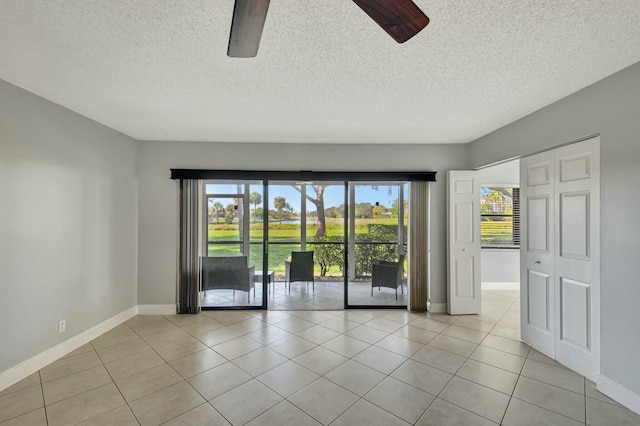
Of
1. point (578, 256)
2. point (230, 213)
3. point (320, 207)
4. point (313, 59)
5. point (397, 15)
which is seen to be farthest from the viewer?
point (320, 207)

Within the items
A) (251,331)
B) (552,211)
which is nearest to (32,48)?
(251,331)

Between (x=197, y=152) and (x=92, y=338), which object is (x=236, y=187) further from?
(x=92, y=338)

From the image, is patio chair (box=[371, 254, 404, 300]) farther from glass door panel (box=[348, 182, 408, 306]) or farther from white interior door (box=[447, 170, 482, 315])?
white interior door (box=[447, 170, 482, 315])

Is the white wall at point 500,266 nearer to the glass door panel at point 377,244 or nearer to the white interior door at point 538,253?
the glass door panel at point 377,244

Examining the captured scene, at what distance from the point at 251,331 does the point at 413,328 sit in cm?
216

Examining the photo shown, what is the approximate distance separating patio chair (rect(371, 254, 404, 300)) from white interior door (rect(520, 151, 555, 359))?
1.74 meters

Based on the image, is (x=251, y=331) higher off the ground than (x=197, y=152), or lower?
lower

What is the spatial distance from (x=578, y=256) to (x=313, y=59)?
3.04 metres

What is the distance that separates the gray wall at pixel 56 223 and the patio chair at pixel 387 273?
152 inches

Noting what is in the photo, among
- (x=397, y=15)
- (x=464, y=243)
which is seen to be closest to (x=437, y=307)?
(x=464, y=243)

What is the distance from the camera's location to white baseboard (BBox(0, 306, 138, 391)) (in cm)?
242

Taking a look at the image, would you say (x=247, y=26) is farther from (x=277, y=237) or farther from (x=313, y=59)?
(x=277, y=237)

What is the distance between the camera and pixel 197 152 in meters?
4.26

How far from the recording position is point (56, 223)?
288cm
